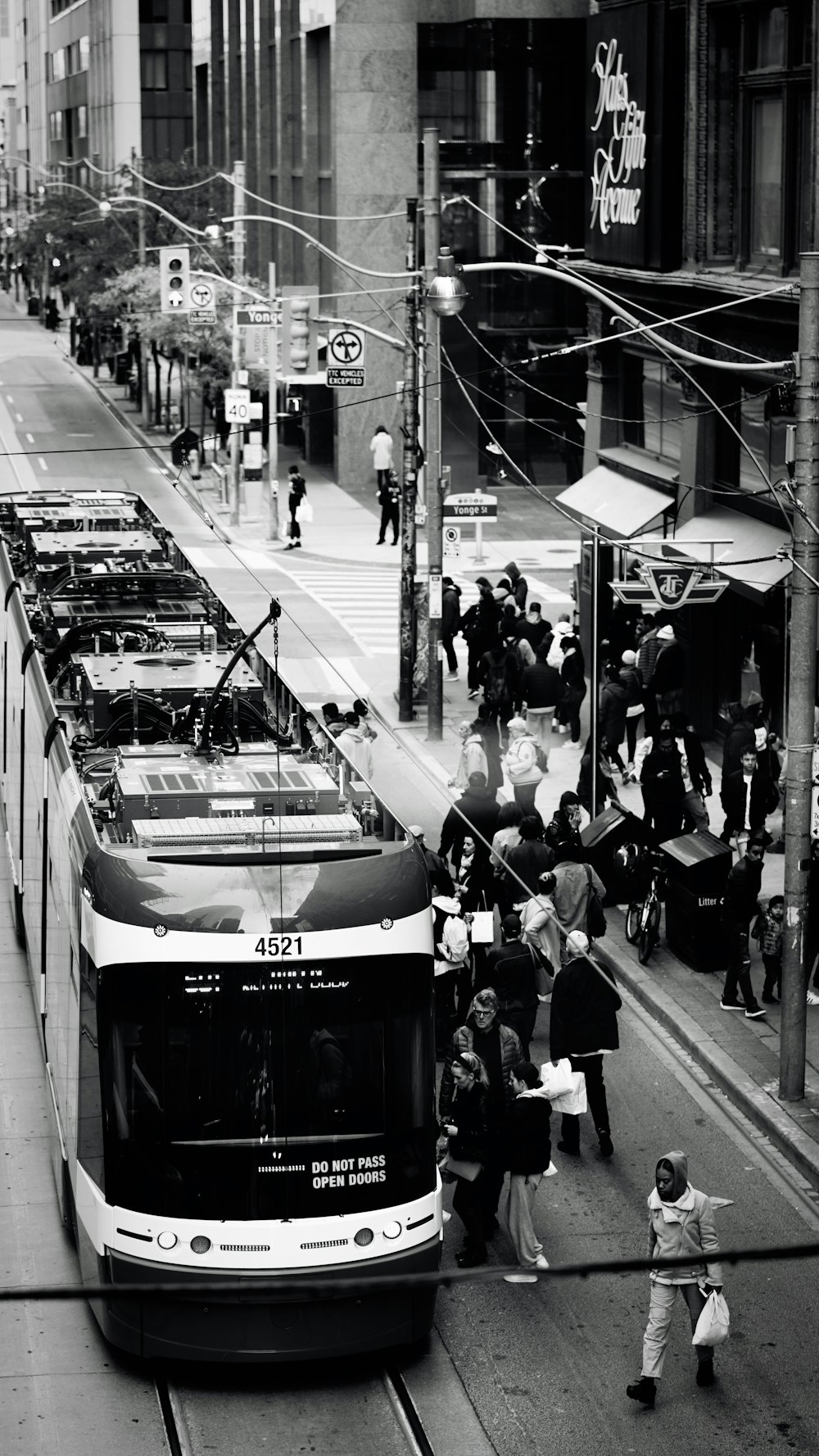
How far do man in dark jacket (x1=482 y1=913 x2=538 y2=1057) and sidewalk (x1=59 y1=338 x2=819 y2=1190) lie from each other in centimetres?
201

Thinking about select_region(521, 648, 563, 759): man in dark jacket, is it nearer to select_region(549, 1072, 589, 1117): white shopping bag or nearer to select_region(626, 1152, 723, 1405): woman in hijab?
select_region(549, 1072, 589, 1117): white shopping bag

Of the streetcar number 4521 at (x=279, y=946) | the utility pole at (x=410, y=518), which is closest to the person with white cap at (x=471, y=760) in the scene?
the utility pole at (x=410, y=518)

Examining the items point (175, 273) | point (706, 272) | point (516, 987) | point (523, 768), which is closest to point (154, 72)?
point (175, 273)

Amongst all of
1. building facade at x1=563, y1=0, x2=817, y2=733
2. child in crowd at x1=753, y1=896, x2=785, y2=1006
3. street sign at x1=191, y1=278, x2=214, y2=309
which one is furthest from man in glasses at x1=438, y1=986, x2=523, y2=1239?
street sign at x1=191, y1=278, x2=214, y2=309

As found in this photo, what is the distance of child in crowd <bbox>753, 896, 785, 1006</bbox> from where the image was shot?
18.5 meters

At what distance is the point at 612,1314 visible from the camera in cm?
1302

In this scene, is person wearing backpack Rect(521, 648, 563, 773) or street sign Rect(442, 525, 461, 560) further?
street sign Rect(442, 525, 461, 560)

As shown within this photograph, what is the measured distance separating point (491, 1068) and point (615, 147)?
67.3ft

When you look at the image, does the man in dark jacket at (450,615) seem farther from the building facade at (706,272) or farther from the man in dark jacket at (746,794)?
the man in dark jacket at (746,794)

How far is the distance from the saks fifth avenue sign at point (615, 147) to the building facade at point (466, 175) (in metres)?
18.8

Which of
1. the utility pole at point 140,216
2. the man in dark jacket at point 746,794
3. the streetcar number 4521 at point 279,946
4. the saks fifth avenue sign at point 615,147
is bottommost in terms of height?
the man in dark jacket at point 746,794

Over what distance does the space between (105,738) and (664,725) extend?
325 inches

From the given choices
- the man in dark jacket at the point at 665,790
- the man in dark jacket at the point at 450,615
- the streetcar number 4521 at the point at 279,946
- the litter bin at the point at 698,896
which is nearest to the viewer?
the streetcar number 4521 at the point at 279,946

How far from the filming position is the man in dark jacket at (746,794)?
2259 centimetres
